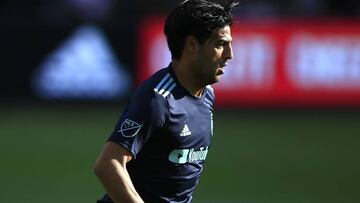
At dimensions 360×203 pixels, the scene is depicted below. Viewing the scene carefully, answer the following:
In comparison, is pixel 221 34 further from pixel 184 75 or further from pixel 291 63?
pixel 291 63

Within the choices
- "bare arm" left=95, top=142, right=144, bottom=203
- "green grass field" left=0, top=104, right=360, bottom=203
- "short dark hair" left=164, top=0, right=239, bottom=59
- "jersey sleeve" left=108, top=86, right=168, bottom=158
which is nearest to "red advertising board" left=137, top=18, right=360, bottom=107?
"green grass field" left=0, top=104, right=360, bottom=203

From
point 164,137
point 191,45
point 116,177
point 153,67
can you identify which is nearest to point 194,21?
point 191,45

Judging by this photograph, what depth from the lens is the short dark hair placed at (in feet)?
14.9

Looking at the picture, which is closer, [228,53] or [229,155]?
[228,53]

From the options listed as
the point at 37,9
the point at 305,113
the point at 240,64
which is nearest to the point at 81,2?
the point at 37,9

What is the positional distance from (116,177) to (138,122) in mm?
273

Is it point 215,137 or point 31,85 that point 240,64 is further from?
point 31,85

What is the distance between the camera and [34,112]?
12719 mm

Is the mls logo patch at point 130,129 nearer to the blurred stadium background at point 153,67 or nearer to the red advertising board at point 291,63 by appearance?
the blurred stadium background at point 153,67

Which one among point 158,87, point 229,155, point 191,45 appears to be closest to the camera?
point 158,87

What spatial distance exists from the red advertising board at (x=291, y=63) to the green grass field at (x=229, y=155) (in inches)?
8.2

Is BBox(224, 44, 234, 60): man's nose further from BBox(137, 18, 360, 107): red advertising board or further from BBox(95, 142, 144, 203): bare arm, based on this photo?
BBox(137, 18, 360, 107): red advertising board

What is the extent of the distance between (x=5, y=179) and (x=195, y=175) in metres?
5.50

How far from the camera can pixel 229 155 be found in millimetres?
11070
